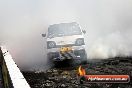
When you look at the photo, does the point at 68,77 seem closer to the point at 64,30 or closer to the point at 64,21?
the point at 64,30

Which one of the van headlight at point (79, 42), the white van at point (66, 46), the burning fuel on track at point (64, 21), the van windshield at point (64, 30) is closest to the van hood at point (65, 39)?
the white van at point (66, 46)

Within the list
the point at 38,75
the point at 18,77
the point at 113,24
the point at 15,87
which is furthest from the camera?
the point at 113,24

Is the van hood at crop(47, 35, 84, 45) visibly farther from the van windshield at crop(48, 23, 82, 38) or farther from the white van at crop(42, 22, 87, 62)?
the van windshield at crop(48, 23, 82, 38)

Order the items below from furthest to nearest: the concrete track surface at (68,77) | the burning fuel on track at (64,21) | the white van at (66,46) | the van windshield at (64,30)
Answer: the van windshield at (64,30), the white van at (66,46), the burning fuel on track at (64,21), the concrete track surface at (68,77)

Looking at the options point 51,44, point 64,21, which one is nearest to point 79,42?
point 51,44

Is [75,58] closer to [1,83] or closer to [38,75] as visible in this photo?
[38,75]

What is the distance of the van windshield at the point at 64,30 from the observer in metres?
13.8

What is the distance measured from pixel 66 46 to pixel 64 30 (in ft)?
4.88

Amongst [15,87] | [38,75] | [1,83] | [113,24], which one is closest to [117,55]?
[38,75]

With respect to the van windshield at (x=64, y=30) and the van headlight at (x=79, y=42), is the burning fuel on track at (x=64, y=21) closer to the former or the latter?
the van headlight at (x=79, y=42)

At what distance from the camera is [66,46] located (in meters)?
13.0

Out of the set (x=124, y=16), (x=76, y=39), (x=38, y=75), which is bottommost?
(x=38, y=75)

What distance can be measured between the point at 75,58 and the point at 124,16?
17.0 meters

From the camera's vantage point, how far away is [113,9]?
96.6 ft
